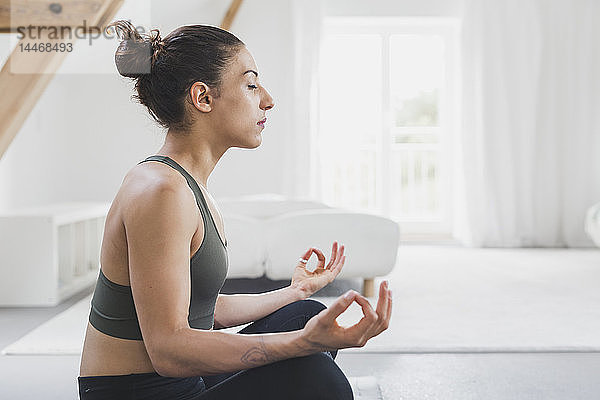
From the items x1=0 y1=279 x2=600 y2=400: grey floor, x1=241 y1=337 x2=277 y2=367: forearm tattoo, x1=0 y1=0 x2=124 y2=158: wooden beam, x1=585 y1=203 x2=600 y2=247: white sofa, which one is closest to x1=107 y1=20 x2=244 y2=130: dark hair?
x1=241 y1=337 x2=277 y2=367: forearm tattoo

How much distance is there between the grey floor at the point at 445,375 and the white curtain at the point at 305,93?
12.5ft

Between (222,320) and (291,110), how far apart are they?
196 inches

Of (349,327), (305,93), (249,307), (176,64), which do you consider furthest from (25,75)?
(349,327)

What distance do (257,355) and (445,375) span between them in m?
1.36

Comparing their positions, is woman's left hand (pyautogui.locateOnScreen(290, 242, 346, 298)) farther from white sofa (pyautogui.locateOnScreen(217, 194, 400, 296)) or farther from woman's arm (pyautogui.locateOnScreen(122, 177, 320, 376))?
white sofa (pyautogui.locateOnScreen(217, 194, 400, 296))

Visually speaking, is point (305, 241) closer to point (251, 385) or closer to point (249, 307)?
point (249, 307)

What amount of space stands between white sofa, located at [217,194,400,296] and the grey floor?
0.98 metres

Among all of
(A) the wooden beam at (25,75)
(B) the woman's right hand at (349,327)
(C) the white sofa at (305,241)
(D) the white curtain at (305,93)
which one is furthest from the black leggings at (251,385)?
(D) the white curtain at (305,93)

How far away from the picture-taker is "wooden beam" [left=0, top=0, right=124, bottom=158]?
4.19 meters

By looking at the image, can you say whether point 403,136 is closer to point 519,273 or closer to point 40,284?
point 519,273

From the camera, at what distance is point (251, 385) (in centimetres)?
108

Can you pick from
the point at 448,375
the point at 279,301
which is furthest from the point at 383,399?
the point at 279,301

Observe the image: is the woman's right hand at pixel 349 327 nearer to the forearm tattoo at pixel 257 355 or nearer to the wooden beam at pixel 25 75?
the forearm tattoo at pixel 257 355

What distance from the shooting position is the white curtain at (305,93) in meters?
6.20
